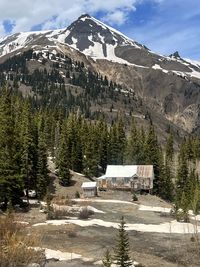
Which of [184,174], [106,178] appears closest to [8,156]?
[106,178]

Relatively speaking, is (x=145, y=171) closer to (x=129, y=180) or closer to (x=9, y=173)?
(x=129, y=180)

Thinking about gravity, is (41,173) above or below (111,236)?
above

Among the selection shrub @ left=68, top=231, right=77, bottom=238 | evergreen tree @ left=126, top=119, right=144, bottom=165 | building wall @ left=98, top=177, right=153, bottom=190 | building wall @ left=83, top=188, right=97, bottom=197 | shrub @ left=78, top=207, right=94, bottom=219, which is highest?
evergreen tree @ left=126, top=119, right=144, bottom=165

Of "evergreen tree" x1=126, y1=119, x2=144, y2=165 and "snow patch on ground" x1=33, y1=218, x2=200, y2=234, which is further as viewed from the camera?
"evergreen tree" x1=126, y1=119, x2=144, y2=165

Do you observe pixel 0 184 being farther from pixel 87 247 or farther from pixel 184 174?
pixel 184 174

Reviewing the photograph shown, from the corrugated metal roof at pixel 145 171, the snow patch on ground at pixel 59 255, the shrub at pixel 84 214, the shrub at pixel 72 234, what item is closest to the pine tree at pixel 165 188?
the corrugated metal roof at pixel 145 171

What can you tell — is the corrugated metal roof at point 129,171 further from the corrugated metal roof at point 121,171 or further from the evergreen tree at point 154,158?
the evergreen tree at point 154,158

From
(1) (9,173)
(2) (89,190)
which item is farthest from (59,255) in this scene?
(2) (89,190)

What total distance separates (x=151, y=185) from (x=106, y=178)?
10.4 metres

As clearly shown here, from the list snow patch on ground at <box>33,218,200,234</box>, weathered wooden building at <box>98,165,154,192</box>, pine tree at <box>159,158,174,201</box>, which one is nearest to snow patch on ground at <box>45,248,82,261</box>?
snow patch on ground at <box>33,218,200,234</box>

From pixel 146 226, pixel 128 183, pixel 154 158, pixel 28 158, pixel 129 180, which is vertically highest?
pixel 154 158

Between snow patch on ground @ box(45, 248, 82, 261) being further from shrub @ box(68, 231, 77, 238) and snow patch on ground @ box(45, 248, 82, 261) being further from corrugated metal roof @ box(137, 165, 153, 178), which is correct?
corrugated metal roof @ box(137, 165, 153, 178)

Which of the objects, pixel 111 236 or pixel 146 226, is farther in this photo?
pixel 146 226

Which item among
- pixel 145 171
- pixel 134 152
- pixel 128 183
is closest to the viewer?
pixel 128 183
